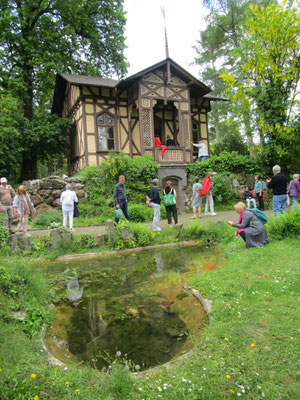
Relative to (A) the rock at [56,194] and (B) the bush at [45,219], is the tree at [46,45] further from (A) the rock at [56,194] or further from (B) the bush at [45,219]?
(B) the bush at [45,219]

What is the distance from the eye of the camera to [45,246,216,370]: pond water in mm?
2930

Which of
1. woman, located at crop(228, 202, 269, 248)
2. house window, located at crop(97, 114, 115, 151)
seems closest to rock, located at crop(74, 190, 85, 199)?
house window, located at crop(97, 114, 115, 151)

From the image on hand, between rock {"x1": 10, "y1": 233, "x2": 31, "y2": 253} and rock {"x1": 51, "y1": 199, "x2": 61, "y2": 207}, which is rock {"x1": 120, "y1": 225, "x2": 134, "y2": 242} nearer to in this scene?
rock {"x1": 10, "y1": 233, "x2": 31, "y2": 253}

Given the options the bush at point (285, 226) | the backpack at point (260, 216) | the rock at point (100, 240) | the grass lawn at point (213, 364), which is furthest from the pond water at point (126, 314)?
the bush at point (285, 226)

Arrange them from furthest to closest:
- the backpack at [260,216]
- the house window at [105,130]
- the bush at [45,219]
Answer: the house window at [105,130]
the bush at [45,219]
the backpack at [260,216]

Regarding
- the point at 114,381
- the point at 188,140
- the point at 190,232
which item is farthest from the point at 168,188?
the point at 188,140

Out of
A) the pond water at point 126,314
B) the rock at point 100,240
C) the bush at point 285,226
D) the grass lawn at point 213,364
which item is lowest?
the pond water at point 126,314

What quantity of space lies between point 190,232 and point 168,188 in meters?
1.94

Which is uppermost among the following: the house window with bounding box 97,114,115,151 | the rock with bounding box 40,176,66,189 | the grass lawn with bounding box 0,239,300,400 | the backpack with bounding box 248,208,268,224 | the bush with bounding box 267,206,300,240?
the house window with bounding box 97,114,115,151

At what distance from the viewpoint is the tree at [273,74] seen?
14.8m

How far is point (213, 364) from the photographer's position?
7.95 feet

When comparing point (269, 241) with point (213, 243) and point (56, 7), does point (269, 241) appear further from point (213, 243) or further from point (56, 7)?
point (56, 7)

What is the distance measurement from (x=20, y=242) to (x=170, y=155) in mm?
10999

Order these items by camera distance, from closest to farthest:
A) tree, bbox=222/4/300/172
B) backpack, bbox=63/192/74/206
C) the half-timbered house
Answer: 1. backpack, bbox=63/192/74/206
2. tree, bbox=222/4/300/172
3. the half-timbered house
